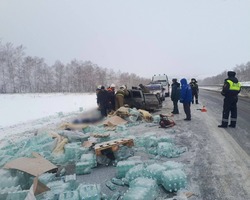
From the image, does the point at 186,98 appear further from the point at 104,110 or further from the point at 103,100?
the point at 104,110

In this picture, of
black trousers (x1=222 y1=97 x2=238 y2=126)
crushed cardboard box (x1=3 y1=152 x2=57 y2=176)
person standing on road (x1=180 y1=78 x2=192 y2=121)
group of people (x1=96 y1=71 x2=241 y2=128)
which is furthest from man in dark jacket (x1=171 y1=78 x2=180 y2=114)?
crushed cardboard box (x1=3 y1=152 x2=57 y2=176)

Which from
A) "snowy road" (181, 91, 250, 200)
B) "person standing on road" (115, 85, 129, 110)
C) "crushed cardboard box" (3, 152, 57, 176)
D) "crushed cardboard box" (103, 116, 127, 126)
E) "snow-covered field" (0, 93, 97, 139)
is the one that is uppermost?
"person standing on road" (115, 85, 129, 110)

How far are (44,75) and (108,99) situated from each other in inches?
2987

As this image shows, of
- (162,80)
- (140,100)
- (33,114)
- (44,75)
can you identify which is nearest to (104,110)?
(140,100)

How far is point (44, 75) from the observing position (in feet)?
275

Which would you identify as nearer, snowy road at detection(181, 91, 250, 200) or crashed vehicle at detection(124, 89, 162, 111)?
snowy road at detection(181, 91, 250, 200)

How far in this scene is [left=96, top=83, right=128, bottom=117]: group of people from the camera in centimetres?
1287

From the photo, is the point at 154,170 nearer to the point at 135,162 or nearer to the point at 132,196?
the point at 135,162

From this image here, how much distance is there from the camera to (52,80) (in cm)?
8762

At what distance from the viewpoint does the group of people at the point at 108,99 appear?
1287 centimetres

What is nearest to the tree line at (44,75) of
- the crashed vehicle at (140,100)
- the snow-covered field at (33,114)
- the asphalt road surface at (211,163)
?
the snow-covered field at (33,114)

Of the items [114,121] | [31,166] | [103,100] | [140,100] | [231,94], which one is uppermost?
[231,94]

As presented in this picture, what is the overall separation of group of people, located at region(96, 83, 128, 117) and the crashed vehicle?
0.50 metres

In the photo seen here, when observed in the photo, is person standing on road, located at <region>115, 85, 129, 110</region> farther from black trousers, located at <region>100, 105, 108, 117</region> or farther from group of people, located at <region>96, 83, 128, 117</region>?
black trousers, located at <region>100, 105, 108, 117</region>
